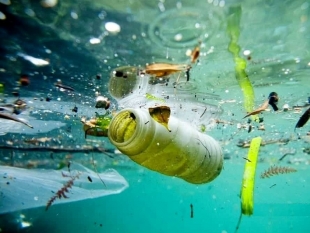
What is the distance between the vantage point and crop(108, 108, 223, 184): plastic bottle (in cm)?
485

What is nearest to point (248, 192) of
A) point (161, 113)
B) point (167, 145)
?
point (167, 145)

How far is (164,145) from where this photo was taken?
5070 millimetres

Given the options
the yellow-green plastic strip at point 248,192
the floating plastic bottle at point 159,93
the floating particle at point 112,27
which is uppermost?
the floating particle at point 112,27

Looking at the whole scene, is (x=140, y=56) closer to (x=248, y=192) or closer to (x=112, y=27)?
(x=112, y=27)

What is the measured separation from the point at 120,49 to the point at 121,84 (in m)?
2.38

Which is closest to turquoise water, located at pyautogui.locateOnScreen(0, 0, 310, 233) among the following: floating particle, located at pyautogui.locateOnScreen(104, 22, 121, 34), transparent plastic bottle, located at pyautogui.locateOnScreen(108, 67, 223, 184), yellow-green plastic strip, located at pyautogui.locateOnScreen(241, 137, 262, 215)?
floating particle, located at pyautogui.locateOnScreen(104, 22, 121, 34)

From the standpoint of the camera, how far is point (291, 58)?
29.2 ft

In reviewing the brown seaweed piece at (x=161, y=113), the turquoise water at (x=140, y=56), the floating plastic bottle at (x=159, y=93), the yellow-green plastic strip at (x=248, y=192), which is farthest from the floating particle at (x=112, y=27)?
the yellow-green plastic strip at (x=248, y=192)

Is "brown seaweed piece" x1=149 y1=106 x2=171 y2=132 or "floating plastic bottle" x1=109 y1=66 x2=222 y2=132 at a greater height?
"floating plastic bottle" x1=109 y1=66 x2=222 y2=132

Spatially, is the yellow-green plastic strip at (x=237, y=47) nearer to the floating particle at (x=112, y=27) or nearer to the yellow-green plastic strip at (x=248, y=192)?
the yellow-green plastic strip at (x=248, y=192)

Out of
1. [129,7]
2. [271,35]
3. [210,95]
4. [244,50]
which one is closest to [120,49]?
[129,7]

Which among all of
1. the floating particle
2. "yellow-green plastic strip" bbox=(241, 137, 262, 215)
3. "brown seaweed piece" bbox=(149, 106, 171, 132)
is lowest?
"yellow-green plastic strip" bbox=(241, 137, 262, 215)

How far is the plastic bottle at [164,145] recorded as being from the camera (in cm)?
485

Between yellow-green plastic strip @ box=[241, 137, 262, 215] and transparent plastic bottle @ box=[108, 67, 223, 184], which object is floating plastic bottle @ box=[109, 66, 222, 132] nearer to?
transparent plastic bottle @ box=[108, 67, 223, 184]
